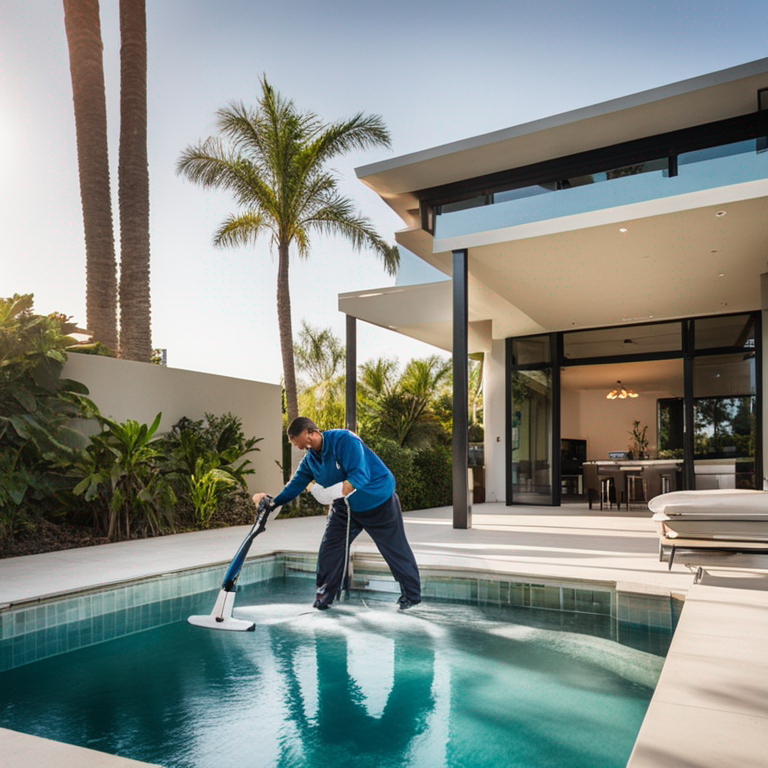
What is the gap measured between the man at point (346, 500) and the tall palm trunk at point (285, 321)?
460 inches

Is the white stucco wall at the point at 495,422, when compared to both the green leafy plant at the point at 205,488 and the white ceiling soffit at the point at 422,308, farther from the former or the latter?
the green leafy plant at the point at 205,488

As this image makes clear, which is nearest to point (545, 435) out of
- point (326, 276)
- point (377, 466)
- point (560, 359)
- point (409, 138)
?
point (560, 359)

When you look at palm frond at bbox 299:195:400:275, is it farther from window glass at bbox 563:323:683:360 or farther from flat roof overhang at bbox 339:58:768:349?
flat roof overhang at bbox 339:58:768:349

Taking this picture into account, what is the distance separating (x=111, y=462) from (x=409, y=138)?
1256cm

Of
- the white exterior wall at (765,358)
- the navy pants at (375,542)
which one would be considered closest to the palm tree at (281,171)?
the white exterior wall at (765,358)

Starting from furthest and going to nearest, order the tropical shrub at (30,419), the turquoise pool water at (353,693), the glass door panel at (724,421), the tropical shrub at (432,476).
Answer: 1. the tropical shrub at (432,476)
2. the glass door panel at (724,421)
3. the tropical shrub at (30,419)
4. the turquoise pool water at (353,693)

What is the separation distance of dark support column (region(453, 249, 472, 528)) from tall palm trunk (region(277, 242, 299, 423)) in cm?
821

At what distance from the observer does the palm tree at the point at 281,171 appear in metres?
16.1

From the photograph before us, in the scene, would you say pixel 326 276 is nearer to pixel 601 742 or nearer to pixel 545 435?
pixel 545 435

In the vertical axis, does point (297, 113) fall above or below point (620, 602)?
above

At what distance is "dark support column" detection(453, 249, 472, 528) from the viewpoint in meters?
9.02

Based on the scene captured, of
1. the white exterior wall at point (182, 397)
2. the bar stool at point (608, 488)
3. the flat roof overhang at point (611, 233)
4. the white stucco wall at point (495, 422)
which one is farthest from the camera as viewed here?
the white stucco wall at point (495, 422)

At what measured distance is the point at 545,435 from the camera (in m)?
14.2

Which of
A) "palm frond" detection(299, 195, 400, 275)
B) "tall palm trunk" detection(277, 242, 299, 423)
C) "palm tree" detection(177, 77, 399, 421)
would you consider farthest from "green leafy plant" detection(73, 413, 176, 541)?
"palm frond" detection(299, 195, 400, 275)
